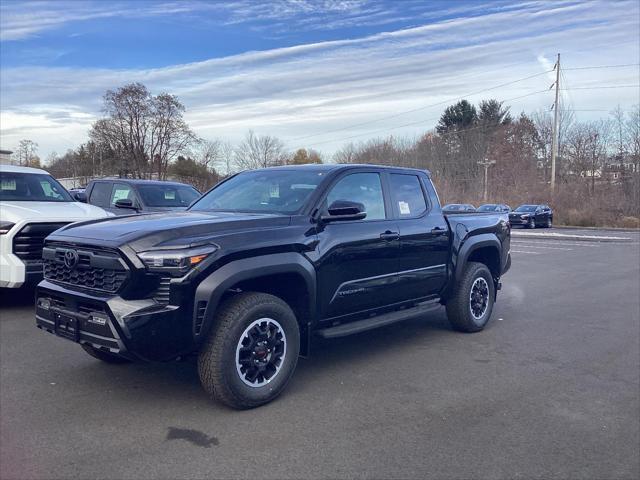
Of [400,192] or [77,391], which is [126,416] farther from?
[400,192]

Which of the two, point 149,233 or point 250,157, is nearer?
point 149,233

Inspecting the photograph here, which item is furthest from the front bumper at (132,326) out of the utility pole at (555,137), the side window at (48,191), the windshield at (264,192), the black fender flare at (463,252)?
the utility pole at (555,137)

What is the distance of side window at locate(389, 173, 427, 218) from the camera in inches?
239

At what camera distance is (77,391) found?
4.79 metres

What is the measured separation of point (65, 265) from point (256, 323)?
1.55 meters

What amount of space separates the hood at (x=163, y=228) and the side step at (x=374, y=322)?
3.49ft

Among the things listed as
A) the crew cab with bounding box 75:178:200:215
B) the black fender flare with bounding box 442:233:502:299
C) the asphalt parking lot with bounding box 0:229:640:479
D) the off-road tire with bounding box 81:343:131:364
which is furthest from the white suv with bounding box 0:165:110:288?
the black fender flare with bounding box 442:233:502:299

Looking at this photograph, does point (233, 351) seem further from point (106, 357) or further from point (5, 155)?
point (5, 155)

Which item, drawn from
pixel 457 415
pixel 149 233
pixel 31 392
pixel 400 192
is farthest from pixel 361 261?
pixel 31 392

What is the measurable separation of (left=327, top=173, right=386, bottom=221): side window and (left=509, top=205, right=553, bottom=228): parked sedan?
31842mm

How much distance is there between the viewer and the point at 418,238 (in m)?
6.05

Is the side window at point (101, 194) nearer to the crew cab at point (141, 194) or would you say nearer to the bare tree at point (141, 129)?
the crew cab at point (141, 194)

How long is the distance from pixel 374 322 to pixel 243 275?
5.65ft

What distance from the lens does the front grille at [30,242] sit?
7.36 metres
